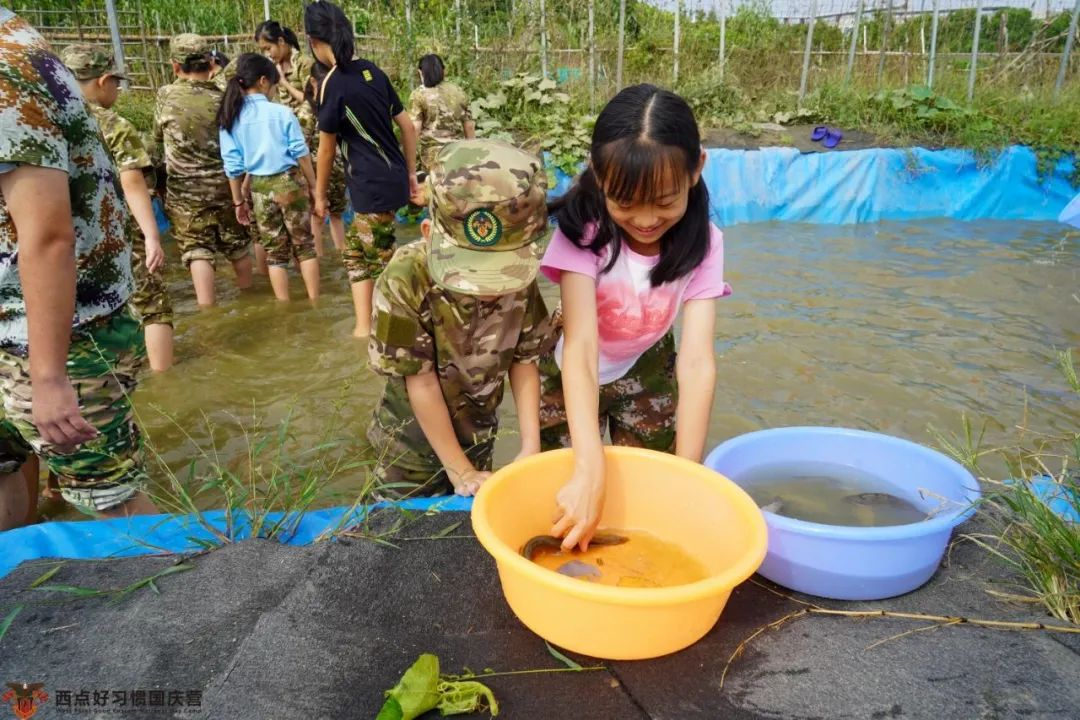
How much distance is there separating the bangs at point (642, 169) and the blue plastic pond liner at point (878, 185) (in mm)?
6157

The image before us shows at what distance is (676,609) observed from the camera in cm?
115

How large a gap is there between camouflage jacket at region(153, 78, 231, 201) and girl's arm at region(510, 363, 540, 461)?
341 cm

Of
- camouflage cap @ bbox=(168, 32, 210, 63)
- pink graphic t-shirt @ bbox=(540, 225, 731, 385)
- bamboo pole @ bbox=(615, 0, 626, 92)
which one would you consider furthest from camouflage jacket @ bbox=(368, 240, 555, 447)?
bamboo pole @ bbox=(615, 0, 626, 92)

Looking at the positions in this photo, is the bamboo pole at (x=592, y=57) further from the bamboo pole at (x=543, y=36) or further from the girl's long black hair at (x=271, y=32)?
the girl's long black hair at (x=271, y=32)

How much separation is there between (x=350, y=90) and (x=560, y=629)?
10.8 feet

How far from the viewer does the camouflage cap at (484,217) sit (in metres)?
Result: 1.46

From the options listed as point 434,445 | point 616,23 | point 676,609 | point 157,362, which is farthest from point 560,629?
point 616,23

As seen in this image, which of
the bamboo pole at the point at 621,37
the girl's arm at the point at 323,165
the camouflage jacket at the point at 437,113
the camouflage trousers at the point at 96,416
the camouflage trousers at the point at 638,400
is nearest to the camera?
the camouflage trousers at the point at 96,416

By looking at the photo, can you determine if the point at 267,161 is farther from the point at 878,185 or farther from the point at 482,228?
the point at 878,185

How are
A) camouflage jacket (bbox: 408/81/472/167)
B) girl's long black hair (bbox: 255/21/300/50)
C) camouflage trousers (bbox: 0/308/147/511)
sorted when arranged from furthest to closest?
camouflage jacket (bbox: 408/81/472/167), girl's long black hair (bbox: 255/21/300/50), camouflage trousers (bbox: 0/308/147/511)

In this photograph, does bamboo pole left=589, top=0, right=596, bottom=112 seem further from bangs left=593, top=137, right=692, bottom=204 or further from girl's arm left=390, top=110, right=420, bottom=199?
bangs left=593, top=137, right=692, bottom=204

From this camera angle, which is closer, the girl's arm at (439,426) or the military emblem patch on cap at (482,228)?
the military emblem patch on cap at (482,228)

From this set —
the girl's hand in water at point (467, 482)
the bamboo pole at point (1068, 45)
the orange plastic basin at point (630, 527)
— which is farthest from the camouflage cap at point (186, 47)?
the bamboo pole at point (1068, 45)

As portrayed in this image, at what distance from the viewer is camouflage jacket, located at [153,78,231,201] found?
168 inches
